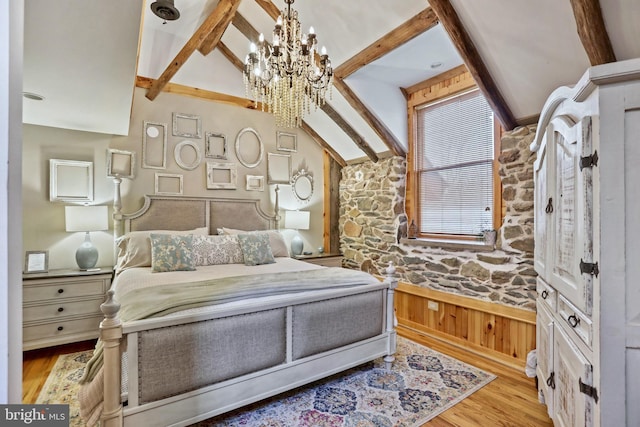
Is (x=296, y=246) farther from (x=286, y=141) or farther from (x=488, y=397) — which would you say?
(x=488, y=397)

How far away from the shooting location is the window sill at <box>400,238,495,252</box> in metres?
3.10

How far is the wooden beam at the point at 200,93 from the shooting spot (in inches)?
150

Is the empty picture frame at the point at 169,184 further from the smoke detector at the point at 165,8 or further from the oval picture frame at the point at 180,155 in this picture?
the smoke detector at the point at 165,8

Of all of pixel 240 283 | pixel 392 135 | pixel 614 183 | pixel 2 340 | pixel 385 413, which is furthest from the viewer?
pixel 392 135

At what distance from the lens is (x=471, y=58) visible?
257cm

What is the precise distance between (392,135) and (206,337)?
3.15 meters

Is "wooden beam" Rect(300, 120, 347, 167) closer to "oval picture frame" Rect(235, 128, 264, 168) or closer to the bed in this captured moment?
"oval picture frame" Rect(235, 128, 264, 168)

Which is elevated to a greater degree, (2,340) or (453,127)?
(453,127)

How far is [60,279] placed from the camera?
2957mm

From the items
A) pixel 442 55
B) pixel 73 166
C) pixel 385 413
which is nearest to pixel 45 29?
pixel 73 166

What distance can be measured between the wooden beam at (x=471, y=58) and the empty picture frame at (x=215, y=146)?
2.96 m

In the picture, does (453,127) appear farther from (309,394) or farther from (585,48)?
(309,394)

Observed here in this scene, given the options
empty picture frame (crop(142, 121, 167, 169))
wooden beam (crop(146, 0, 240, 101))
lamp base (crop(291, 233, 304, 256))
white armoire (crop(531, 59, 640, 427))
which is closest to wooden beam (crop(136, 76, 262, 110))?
wooden beam (crop(146, 0, 240, 101))

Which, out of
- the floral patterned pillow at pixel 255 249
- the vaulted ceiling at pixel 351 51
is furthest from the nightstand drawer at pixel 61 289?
the vaulted ceiling at pixel 351 51
